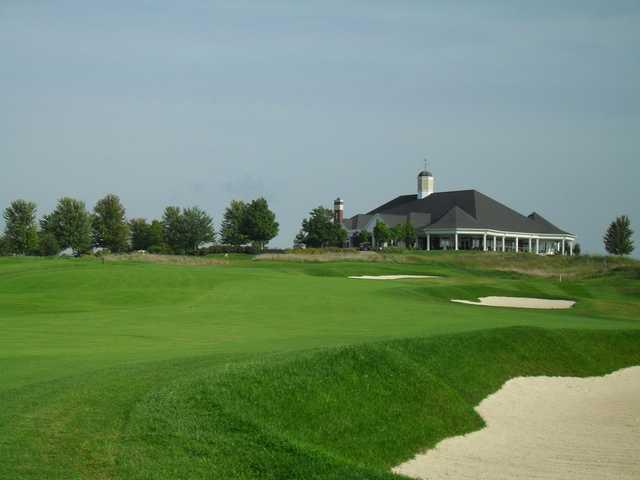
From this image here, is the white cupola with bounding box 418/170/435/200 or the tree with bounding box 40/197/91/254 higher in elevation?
the white cupola with bounding box 418/170/435/200

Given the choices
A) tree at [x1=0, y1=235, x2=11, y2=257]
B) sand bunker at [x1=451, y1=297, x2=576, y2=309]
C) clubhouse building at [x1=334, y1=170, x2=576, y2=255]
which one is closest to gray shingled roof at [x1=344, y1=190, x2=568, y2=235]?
clubhouse building at [x1=334, y1=170, x2=576, y2=255]

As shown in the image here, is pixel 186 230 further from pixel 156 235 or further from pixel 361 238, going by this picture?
pixel 361 238

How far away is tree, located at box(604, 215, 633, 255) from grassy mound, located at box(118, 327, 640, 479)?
94.1 meters

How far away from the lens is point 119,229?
8975 centimetres

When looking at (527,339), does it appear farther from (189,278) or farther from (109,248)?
(109,248)

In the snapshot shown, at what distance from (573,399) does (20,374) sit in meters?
10.2

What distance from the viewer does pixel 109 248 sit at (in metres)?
92.2

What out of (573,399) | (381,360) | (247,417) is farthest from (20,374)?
(573,399)

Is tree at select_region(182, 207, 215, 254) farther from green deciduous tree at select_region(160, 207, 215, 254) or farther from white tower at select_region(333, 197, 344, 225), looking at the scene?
white tower at select_region(333, 197, 344, 225)

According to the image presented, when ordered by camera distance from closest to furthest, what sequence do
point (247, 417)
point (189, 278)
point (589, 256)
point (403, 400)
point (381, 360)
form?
point (247, 417)
point (403, 400)
point (381, 360)
point (189, 278)
point (589, 256)

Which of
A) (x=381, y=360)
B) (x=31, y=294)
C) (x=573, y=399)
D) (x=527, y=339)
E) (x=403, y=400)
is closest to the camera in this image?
(x=403, y=400)

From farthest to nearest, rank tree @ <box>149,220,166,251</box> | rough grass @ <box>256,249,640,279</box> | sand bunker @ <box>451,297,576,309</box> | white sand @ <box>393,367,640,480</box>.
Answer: tree @ <box>149,220,166,251</box> < rough grass @ <box>256,249,640,279</box> < sand bunker @ <box>451,297,576,309</box> < white sand @ <box>393,367,640,480</box>

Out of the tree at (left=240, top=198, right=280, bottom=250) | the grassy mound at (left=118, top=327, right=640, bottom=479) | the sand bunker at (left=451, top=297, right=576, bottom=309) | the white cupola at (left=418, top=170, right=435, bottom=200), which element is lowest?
the sand bunker at (left=451, top=297, right=576, bottom=309)

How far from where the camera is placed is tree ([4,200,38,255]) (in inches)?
3278
